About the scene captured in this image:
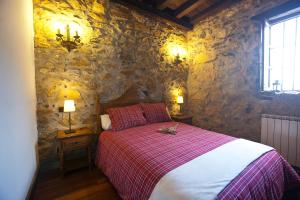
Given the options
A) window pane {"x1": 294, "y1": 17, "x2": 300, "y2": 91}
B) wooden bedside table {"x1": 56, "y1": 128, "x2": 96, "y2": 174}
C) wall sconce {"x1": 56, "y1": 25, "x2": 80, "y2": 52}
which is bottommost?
wooden bedside table {"x1": 56, "y1": 128, "x2": 96, "y2": 174}

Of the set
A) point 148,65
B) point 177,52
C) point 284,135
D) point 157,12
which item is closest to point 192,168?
point 284,135

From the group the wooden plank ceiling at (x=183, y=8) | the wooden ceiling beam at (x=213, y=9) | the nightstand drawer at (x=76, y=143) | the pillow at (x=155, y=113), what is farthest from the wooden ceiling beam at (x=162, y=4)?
the nightstand drawer at (x=76, y=143)

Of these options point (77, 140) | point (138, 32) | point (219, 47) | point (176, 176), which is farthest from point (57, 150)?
point (219, 47)

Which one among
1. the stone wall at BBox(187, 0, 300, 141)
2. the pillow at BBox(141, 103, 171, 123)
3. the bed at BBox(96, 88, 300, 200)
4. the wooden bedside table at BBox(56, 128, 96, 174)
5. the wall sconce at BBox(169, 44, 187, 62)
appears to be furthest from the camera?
the wall sconce at BBox(169, 44, 187, 62)

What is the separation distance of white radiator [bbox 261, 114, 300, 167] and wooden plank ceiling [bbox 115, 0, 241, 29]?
2106 millimetres

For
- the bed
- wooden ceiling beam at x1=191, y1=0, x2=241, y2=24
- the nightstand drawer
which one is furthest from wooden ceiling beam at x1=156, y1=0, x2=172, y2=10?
the nightstand drawer

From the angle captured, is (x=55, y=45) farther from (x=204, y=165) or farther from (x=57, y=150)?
(x=204, y=165)

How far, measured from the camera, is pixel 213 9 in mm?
3191

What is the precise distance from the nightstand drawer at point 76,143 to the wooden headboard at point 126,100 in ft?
1.33

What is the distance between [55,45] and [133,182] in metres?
2.17

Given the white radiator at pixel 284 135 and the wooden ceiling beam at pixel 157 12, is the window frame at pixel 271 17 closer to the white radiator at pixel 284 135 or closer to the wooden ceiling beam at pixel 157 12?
the white radiator at pixel 284 135

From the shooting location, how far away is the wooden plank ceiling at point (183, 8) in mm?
3055

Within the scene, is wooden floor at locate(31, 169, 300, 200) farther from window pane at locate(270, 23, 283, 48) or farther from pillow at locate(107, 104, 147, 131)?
window pane at locate(270, 23, 283, 48)

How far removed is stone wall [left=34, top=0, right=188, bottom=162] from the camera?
2.36 meters
